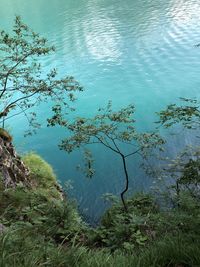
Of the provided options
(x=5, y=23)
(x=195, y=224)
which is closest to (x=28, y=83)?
(x=195, y=224)

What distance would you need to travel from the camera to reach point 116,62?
2289cm

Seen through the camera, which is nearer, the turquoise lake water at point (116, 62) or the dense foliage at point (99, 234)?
the dense foliage at point (99, 234)

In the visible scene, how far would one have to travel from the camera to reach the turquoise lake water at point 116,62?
13.0 meters

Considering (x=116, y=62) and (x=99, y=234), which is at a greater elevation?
(x=116, y=62)

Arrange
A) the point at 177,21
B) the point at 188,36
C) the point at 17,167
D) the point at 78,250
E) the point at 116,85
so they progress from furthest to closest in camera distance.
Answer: the point at 177,21, the point at 188,36, the point at 116,85, the point at 17,167, the point at 78,250

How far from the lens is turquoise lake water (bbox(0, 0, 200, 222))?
42.7 feet

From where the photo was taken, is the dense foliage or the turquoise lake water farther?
the turquoise lake water

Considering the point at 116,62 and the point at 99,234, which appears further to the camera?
the point at 116,62

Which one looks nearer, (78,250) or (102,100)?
(78,250)

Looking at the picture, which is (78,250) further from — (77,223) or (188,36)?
(188,36)

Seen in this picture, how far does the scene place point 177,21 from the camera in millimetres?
30109

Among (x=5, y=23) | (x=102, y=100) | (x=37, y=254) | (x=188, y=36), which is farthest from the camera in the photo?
(x=5, y=23)

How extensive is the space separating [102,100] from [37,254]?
14305 mm

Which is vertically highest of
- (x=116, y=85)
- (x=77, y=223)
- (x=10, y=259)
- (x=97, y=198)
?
(x=116, y=85)
